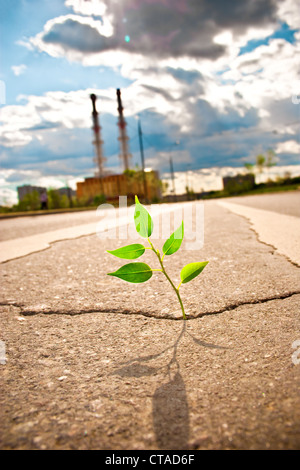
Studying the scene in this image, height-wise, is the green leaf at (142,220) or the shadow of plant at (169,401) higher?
the green leaf at (142,220)

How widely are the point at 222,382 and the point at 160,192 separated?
71.3 meters

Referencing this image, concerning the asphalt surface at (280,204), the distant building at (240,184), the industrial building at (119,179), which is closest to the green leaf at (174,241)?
the asphalt surface at (280,204)

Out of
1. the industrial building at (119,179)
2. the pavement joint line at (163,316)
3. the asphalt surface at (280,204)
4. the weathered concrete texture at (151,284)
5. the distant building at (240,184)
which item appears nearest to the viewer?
the pavement joint line at (163,316)

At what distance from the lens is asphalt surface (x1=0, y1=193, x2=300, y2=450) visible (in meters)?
0.61

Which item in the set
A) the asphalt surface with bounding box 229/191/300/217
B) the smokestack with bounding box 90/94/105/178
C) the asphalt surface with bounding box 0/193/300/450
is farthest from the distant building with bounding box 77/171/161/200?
the asphalt surface with bounding box 0/193/300/450

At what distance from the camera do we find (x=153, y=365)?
860mm

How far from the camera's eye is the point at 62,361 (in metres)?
0.93

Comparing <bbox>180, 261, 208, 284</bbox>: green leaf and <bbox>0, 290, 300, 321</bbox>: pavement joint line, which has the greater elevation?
<bbox>180, 261, 208, 284</bbox>: green leaf

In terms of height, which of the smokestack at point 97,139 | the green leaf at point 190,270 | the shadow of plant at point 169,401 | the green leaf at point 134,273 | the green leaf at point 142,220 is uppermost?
the smokestack at point 97,139

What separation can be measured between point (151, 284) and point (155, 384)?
91cm

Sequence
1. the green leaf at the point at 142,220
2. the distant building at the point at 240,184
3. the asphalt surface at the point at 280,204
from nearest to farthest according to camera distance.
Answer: the green leaf at the point at 142,220, the asphalt surface at the point at 280,204, the distant building at the point at 240,184

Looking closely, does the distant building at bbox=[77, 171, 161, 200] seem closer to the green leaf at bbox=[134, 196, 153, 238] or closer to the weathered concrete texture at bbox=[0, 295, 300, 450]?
the weathered concrete texture at bbox=[0, 295, 300, 450]

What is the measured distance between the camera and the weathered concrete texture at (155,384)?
605 mm

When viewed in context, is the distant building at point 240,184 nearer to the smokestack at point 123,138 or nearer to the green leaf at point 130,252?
the smokestack at point 123,138
